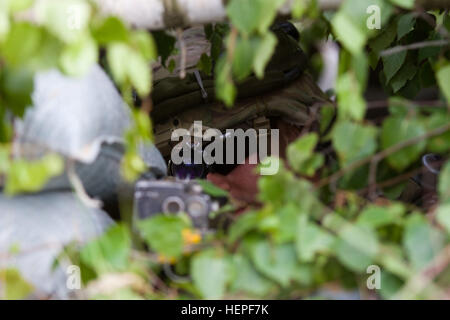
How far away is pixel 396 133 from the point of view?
1015 millimetres

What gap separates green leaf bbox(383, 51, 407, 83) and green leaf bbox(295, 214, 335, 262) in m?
0.80

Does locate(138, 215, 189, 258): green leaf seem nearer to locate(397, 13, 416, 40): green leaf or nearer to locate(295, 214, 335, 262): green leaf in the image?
locate(295, 214, 335, 262): green leaf

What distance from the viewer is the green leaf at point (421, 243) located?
88 cm

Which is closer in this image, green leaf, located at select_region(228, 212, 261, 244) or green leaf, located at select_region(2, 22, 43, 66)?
green leaf, located at select_region(2, 22, 43, 66)

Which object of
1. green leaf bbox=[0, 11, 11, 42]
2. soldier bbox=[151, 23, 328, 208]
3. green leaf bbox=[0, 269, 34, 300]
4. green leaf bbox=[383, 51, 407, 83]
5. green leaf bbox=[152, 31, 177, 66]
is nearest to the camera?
green leaf bbox=[0, 11, 11, 42]

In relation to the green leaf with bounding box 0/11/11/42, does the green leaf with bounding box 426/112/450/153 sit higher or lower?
lower

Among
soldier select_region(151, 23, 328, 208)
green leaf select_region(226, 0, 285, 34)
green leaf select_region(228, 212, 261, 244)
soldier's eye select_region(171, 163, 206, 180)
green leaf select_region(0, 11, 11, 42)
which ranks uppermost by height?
soldier select_region(151, 23, 328, 208)

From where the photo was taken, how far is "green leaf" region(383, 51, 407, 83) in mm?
1606

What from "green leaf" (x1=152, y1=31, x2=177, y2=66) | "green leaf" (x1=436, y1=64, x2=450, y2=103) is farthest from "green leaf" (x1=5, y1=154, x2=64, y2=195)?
"green leaf" (x1=152, y1=31, x2=177, y2=66)

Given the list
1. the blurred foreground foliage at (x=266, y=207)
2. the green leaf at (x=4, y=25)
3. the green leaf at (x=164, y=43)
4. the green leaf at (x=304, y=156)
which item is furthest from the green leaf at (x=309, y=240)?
the green leaf at (x=164, y=43)

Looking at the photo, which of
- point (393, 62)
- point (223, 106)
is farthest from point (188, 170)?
point (393, 62)

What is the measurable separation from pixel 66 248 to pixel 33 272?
149mm

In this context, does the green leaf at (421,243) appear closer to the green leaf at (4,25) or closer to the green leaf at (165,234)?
the green leaf at (165,234)

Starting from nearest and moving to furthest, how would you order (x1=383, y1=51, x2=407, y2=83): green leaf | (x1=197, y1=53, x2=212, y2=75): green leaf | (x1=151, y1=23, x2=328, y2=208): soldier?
(x1=383, y1=51, x2=407, y2=83): green leaf < (x1=197, y1=53, x2=212, y2=75): green leaf < (x1=151, y1=23, x2=328, y2=208): soldier
